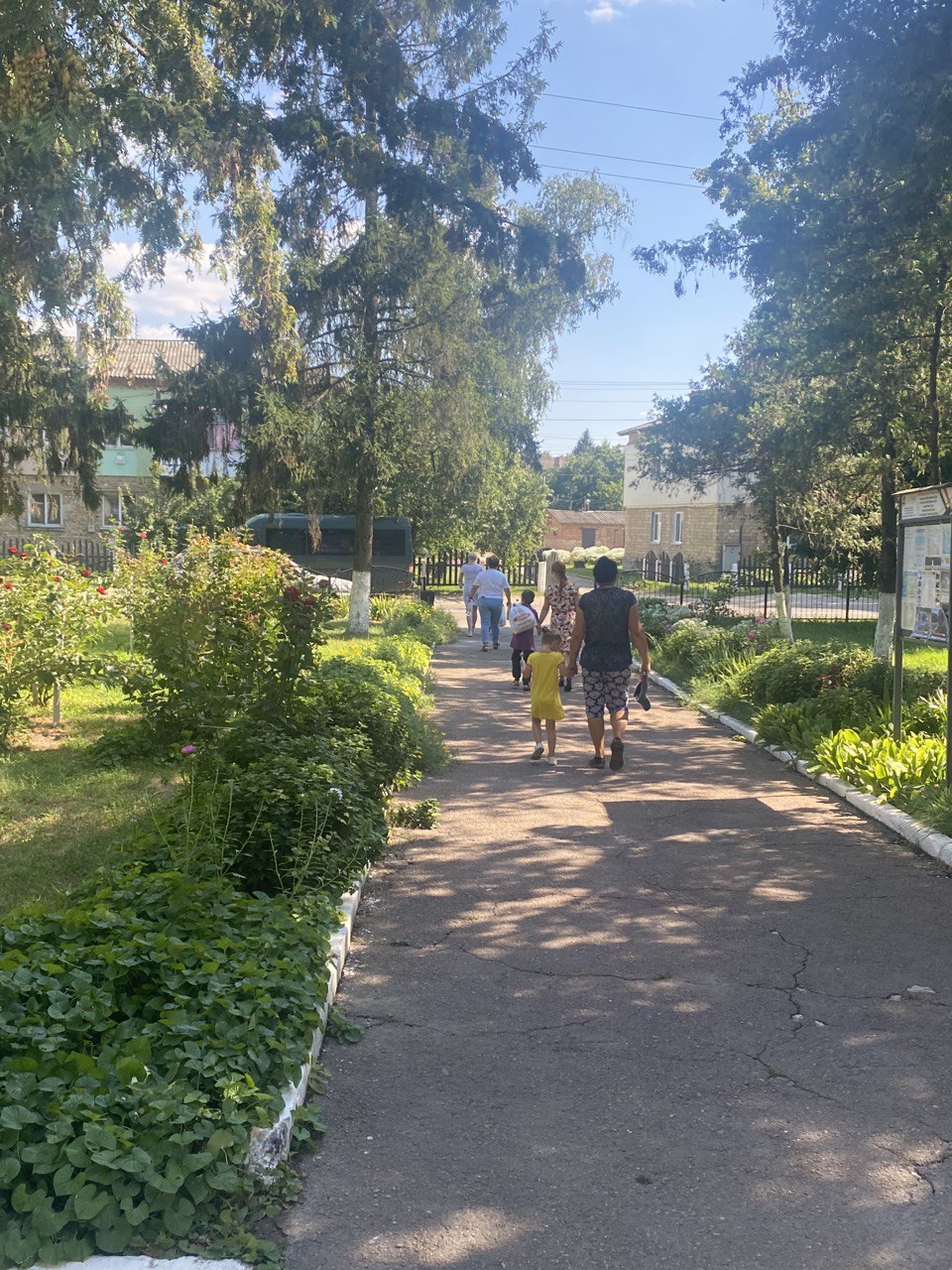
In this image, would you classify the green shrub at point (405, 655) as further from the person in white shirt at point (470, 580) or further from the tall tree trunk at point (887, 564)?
the tall tree trunk at point (887, 564)

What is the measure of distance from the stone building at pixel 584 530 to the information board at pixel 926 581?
9839 centimetres

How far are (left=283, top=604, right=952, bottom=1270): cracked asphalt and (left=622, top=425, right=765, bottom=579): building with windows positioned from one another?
44946mm

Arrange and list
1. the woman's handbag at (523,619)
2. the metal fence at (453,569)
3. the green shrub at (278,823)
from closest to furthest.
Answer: the green shrub at (278,823), the woman's handbag at (523,619), the metal fence at (453,569)

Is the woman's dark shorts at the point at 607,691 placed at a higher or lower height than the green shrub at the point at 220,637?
lower

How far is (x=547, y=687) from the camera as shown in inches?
437

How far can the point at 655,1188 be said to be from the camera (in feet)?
11.7

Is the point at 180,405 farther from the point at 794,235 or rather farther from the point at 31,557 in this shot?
the point at 794,235

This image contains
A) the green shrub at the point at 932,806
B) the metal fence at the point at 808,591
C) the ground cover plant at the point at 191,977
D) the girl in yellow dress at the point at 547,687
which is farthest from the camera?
the metal fence at the point at 808,591

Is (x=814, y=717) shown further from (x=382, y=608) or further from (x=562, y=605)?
(x=382, y=608)

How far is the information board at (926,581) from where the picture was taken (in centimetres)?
905

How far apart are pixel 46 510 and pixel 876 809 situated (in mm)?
43852

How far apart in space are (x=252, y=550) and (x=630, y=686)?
25.9ft

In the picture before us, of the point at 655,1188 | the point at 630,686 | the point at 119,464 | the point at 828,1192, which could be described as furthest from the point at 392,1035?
the point at 119,464

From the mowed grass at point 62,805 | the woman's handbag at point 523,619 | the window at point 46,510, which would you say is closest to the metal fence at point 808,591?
the woman's handbag at point 523,619
